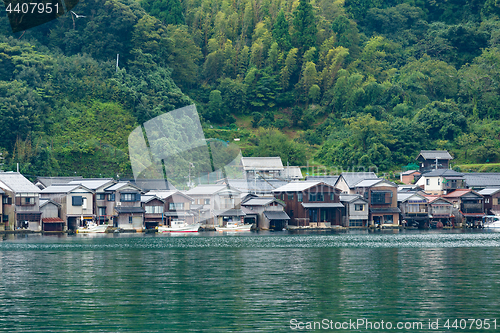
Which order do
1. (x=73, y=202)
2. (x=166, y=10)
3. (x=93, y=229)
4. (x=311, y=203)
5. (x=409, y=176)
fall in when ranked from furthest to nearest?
1. (x=166, y=10)
2. (x=409, y=176)
3. (x=311, y=203)
4. (x=73, y=202)
5. (x=93, y=229)

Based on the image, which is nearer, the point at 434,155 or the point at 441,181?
the point at 441,181

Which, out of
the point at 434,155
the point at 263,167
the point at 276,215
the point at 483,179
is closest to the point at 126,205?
the point at 276,215

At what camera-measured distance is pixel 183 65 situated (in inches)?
2852

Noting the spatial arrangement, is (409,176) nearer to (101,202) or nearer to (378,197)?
(378,197)

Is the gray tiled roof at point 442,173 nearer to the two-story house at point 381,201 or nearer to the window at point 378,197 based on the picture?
the two-story house at point 381,201

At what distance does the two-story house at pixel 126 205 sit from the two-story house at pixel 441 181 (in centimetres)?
2510

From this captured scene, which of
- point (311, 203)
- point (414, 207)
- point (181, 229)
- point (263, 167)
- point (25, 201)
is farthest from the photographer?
point (263, 167)

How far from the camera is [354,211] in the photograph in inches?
1991

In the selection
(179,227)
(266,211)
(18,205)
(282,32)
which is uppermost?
(282,32)

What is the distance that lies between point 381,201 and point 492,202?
9.84 m

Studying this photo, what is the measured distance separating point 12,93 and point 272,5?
39.5 meters

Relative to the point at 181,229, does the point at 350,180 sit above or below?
above

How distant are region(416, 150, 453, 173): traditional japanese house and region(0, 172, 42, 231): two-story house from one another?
3503 centimetres

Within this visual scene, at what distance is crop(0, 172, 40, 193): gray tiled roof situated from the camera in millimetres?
45125
